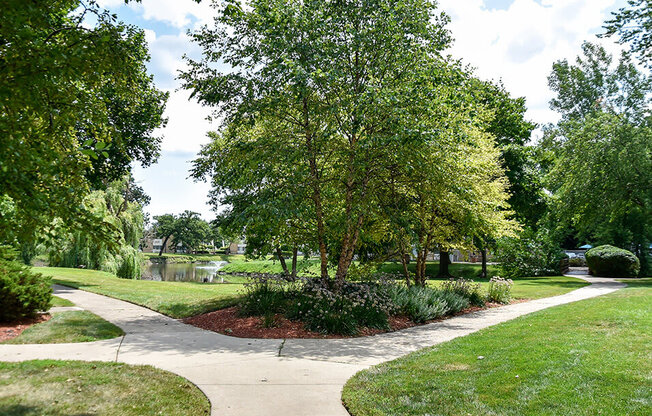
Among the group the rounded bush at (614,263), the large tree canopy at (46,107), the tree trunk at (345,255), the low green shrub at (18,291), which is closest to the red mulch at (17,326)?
the low green shrub at (18,291)

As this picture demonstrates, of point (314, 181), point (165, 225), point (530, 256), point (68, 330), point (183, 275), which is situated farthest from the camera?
point (165, 225)

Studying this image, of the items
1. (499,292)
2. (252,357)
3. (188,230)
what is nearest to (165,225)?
(188,230)

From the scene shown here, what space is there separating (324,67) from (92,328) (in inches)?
305

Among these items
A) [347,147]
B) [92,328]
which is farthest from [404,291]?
[92,328]

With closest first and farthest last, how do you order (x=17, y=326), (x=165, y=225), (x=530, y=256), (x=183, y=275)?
1. (x=17, y=326)
2. (x=530, y=256)
3. (x=183, y=275)
4. (x=165, y=225)

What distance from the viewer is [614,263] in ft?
97.1

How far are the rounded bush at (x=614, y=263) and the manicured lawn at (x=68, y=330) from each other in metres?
31.0

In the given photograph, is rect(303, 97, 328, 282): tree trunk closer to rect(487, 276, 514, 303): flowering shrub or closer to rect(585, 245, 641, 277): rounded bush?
rect(487, 276, 514, 303): flowering shrub

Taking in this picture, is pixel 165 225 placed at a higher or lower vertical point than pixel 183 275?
higher

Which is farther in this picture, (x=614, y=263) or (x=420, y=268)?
(x=614, y=263)

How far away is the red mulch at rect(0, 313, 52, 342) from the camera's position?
27.2 feet

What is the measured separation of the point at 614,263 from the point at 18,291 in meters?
32.8

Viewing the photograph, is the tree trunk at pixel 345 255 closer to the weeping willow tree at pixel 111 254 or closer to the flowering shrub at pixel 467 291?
the flowering shrub at pixel 467 291

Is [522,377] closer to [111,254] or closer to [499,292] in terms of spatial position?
[499,292]
